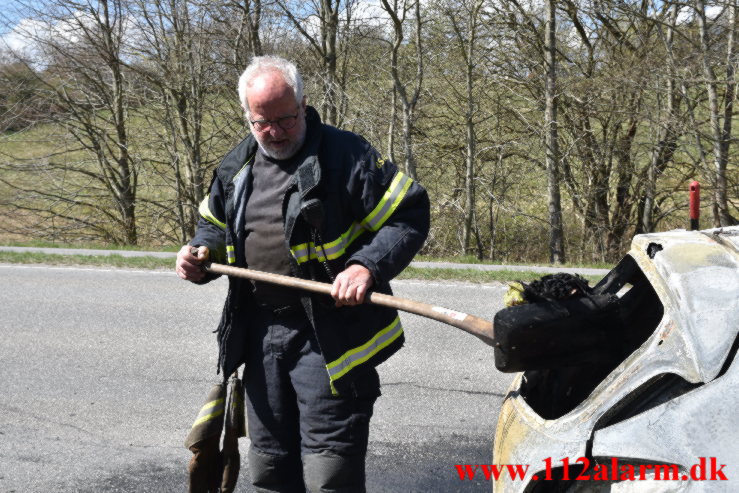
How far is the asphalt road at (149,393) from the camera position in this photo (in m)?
4.01

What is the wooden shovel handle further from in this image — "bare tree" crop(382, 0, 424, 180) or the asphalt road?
"bare tree" crop(382, 0, 424, 180)

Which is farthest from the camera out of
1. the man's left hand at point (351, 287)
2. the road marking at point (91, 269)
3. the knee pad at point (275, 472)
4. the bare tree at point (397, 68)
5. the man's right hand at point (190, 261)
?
the bare tree at point (397, 68)

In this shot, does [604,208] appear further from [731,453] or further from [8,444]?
[731,453]

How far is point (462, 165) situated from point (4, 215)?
10141mm

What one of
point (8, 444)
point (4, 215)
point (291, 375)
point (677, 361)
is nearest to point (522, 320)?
point (677, 361)

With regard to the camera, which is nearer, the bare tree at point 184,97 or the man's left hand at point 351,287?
the man's left hand at point 351,287

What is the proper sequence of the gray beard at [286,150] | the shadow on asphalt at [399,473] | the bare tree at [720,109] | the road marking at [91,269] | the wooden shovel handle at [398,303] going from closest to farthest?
1. the wooden shovel handle at [398,303]
2. the gray beard at [286,150]
3. the shadow on asphalt at [399,473]
4. the road marking at [91,269]
5. the bare tree at [720,109]

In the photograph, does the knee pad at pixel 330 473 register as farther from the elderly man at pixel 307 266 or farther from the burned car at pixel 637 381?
the burned car at pixel 637 381

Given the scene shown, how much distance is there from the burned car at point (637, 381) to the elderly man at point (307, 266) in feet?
1.93

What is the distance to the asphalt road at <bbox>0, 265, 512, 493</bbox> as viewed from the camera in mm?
4012

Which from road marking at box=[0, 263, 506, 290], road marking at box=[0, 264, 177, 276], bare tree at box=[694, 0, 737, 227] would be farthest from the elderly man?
bare tree at box=[694, 0, 737, 227]

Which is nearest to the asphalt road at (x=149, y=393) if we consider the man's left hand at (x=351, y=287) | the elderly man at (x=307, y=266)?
the elderly man at (x=307, y=266)

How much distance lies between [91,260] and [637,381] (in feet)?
30.1

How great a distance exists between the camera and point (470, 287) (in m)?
8.58
